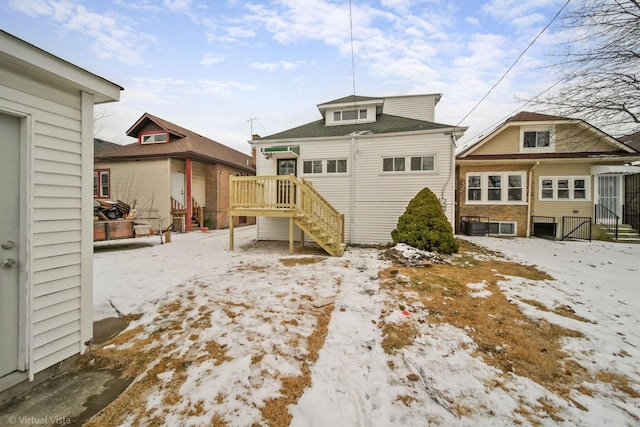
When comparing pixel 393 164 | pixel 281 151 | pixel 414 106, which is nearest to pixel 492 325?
pixel 393 164

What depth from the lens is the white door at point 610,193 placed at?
1104 cm

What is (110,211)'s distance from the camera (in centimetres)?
902

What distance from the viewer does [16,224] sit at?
6.94ft

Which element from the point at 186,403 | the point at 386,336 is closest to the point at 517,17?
the point at 386,336

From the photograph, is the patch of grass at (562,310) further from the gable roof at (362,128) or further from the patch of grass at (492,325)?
the gable roof at (362,128)

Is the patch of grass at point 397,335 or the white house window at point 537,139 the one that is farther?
the white house window at point 537,139

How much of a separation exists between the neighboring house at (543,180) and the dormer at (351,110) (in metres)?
5.00

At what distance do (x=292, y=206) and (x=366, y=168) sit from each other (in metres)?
3.58

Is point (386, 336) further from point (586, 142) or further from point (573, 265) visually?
point (586, 142)

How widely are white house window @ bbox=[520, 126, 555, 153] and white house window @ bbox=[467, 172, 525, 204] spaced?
147cm

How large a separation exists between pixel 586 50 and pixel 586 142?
16.3 feet

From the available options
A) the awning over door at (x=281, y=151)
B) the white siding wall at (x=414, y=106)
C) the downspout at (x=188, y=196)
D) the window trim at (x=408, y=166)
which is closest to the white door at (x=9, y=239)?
the awning over door at (x=281, y=151)

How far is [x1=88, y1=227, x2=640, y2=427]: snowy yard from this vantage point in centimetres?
189

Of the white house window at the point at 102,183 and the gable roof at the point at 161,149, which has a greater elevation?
the gable roof at the point at 161,149
